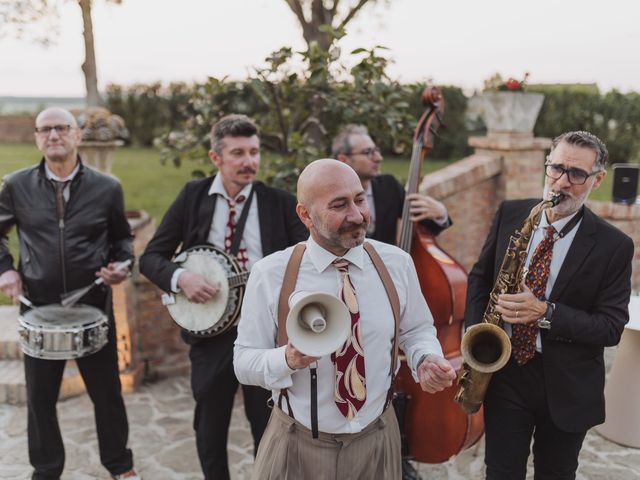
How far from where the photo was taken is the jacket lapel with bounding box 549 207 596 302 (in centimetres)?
263

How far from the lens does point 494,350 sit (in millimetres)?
2598

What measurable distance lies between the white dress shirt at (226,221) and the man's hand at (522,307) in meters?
1.35

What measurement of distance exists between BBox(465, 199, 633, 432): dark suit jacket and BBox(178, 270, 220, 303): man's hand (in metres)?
1.58

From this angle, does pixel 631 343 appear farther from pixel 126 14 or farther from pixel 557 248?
pixel 126 14

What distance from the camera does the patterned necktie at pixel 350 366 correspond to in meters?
2.18

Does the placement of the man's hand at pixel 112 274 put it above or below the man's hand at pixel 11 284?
above

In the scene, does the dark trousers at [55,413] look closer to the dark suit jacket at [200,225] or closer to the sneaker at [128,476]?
the sneaker at [128,476]

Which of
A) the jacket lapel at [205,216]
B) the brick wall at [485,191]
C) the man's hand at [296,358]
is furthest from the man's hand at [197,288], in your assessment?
the brick wall at [485,191]

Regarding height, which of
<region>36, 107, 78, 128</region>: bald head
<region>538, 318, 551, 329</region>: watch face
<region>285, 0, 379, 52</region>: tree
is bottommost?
<region>538, 318, 551, 329</region>: watch face

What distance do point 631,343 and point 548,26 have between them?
595 cm

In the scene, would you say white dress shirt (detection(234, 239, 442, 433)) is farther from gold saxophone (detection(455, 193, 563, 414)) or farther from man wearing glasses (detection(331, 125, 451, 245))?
man wearing glasses (detection(331, 125, 451, 245))

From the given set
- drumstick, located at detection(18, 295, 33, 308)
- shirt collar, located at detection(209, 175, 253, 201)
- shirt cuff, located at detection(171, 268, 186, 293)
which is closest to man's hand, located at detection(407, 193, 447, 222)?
shirt collar, located at detection(209, 175, 253, 201)

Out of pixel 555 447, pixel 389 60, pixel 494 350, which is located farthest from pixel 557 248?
pixel 389 60

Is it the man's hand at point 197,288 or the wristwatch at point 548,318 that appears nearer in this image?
the wristwatch at point 548,318
